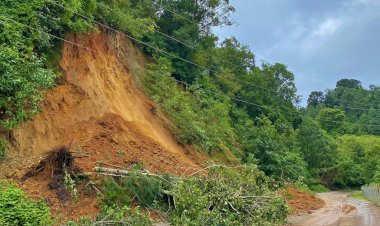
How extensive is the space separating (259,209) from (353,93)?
299 ft

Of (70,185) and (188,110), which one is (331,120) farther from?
(70,185)

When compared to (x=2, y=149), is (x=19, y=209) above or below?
below

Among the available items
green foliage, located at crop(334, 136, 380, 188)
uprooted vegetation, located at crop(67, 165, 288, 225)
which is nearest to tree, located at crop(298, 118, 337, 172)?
green foliage, located at crop(334, 136, 380, 188)

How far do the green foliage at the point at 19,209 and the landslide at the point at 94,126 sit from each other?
664mm

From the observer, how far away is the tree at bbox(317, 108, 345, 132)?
70.3m

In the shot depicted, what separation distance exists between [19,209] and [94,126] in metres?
6.09

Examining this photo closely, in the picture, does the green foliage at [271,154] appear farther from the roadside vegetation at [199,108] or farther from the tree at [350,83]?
the tree at [350,83]

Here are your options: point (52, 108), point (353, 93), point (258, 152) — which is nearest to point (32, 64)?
point (52, 108)

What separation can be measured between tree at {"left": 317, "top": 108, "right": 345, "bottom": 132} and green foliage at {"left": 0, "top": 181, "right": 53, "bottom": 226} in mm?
62609

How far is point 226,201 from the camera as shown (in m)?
13.0

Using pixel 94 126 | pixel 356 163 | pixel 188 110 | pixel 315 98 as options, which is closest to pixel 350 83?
pixel 315 98

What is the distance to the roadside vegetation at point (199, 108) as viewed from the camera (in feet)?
43.0

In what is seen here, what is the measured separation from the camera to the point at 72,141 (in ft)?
50.3

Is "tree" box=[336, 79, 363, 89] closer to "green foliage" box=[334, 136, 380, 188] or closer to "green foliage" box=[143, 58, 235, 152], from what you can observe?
"green foliage" box=[334, 136, 380, 188]
